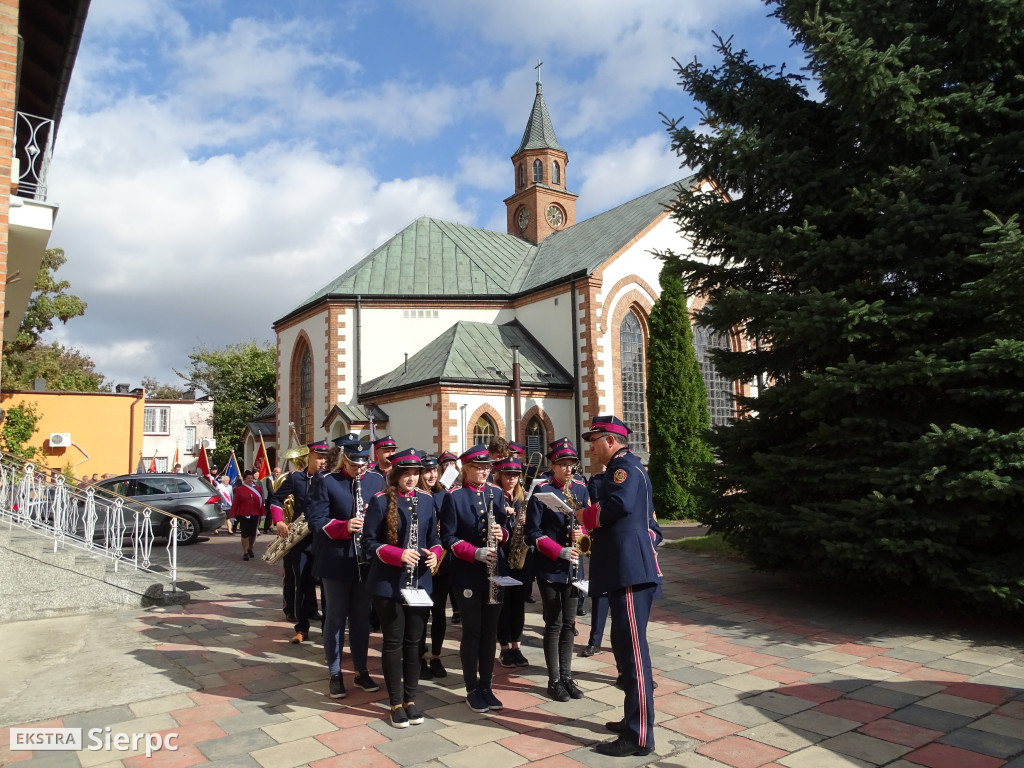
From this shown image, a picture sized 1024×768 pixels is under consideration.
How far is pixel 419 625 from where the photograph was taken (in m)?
5.13

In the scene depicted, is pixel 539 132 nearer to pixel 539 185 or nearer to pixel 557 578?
pixel 539 185

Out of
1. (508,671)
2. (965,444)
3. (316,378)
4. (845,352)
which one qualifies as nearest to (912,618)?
(965,444)

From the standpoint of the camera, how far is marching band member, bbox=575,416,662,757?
14.6 ft

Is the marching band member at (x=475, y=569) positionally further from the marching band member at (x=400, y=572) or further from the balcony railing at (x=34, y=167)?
the balcony railing at (x=34, y=167)

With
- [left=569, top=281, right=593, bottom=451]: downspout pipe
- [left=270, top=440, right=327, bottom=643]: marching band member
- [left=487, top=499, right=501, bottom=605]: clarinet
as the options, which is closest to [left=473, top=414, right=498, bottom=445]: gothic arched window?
[left=569, top=281, right=593, bottom=451]: downspout pipe

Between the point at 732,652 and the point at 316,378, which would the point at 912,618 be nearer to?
the point at 732,652

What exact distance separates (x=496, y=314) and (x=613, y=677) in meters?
22.4

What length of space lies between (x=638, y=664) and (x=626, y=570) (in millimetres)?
575

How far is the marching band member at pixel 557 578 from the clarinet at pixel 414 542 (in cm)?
97

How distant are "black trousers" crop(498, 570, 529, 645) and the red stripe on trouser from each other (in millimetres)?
1894

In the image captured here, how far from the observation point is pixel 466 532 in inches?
220

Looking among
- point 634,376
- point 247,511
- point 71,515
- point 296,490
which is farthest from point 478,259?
point 296,490

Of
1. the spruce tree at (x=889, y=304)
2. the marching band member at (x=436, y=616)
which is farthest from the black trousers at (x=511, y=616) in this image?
the spruce tree at (x=889, y=304)

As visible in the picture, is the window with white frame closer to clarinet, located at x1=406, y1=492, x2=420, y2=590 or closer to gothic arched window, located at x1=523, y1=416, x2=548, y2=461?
gothic arched window, located at x1=523, y1=416, x2=548, y2=461
